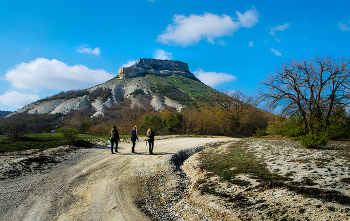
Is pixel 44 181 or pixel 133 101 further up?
pixel 133 101

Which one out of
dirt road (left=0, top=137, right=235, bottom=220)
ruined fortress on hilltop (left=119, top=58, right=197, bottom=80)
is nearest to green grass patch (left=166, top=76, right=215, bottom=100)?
ruined fortress on hilltop (left=119, top=58, right=197, bottom=80)

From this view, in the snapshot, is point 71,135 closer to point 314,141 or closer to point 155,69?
point 314,141

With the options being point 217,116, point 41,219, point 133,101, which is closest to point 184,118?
point 217,116

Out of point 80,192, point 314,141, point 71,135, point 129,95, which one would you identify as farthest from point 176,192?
point 129,95

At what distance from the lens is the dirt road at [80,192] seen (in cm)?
507

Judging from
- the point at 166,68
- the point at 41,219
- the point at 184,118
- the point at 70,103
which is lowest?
the point at 41,219

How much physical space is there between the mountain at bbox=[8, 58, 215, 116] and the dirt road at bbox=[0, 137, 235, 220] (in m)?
68.5

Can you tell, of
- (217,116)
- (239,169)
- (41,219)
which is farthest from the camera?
(217,116)

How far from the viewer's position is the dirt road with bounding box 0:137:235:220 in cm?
507

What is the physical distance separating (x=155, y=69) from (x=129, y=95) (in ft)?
216

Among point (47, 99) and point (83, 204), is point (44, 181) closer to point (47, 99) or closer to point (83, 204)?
point (83, 204)

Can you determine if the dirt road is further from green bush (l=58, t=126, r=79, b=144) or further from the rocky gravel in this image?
green bush (l=58, t=126, r=79, b=144)

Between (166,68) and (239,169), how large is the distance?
174 meters

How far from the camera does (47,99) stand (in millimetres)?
107250
